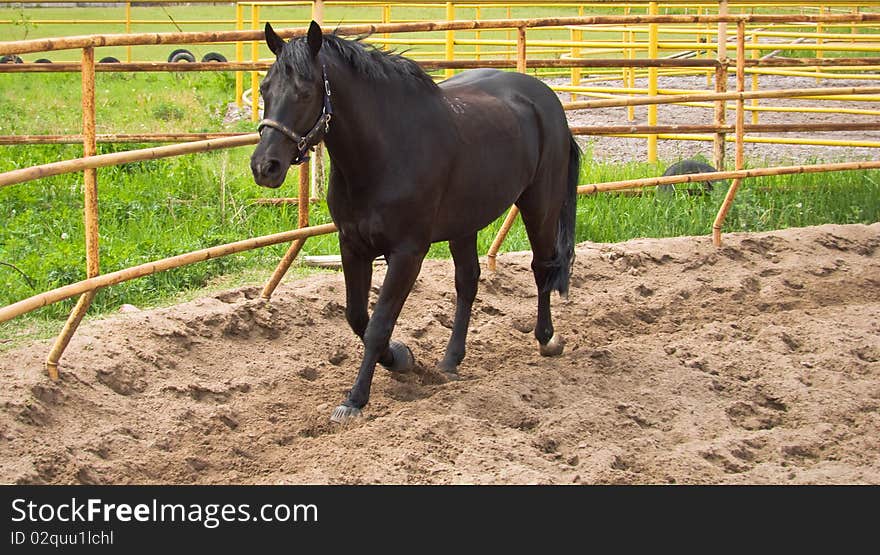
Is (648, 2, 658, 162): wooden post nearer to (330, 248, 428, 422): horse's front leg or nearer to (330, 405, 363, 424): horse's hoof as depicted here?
(330, 248, 428, 422): horse's front leg

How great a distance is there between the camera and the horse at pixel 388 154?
4.40 metres

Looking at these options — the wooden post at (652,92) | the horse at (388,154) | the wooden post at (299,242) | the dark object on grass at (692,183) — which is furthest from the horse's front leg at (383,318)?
the wooden post at (652,92)

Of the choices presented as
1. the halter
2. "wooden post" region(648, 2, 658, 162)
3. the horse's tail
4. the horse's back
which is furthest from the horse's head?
"wooden post" region(648, 2, 658, 162)

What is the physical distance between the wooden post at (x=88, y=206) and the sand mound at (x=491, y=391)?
0.31 feet

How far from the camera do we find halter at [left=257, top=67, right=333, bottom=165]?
4.31 metres

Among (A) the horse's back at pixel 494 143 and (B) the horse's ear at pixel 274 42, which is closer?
(B) the horse's ear at pixel 274 42

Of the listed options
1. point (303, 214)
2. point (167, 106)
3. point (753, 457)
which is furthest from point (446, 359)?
point (167, 106)

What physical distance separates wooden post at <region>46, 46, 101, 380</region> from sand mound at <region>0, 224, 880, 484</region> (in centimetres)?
10

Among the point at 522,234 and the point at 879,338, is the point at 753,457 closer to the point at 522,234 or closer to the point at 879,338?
the point at 879,338

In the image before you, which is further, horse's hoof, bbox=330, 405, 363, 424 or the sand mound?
horse's hoof, bbox=330, 405, 363, 424

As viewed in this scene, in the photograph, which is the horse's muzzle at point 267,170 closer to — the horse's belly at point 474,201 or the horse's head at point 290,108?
the horse's head at point 290,108

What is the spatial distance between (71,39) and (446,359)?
2259mm

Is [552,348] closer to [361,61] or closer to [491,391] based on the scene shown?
[491,391]

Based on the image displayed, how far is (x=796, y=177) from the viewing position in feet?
29.0
